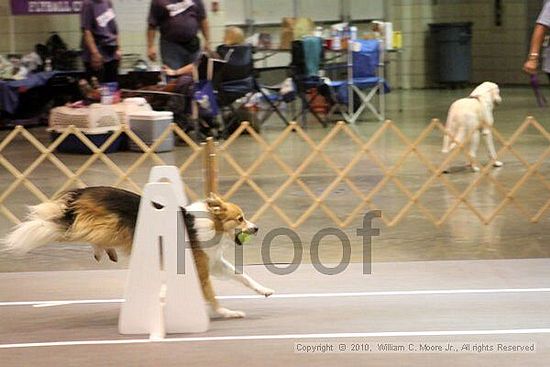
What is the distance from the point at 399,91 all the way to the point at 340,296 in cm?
1239

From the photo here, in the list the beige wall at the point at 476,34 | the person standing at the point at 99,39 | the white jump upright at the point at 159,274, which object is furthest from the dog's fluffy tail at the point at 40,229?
the beige wall at the point at 476,34

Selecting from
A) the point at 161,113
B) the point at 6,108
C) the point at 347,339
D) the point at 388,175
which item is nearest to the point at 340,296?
the point at 347,339

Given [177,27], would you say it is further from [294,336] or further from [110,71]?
[294,336]

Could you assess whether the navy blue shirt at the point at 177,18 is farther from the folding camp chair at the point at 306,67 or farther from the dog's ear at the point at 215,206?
the dog's ear at the point at 215,206

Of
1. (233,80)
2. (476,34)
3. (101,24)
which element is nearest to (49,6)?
(101,24)

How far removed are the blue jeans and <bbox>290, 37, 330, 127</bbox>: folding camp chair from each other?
2.01 metres

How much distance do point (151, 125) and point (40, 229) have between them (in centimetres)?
603

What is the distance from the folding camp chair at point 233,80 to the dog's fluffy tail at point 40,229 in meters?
6.86

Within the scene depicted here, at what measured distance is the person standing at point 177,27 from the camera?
35.3 feet

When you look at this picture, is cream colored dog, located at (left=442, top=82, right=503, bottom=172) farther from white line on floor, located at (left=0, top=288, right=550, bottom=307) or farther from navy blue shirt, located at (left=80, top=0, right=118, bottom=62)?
navy blue shirt, located at (left=80, top=0, right=118, bottom=62)

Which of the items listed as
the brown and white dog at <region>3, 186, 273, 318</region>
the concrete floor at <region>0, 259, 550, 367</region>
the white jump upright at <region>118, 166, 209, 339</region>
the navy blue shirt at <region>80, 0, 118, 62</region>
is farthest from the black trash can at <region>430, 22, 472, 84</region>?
the white jump upright at <region>118, 166, 209, 339</region>

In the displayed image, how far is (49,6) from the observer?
1459cm

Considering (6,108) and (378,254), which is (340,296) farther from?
(6,108)

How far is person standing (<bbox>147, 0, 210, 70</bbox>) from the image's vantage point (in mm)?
10773
